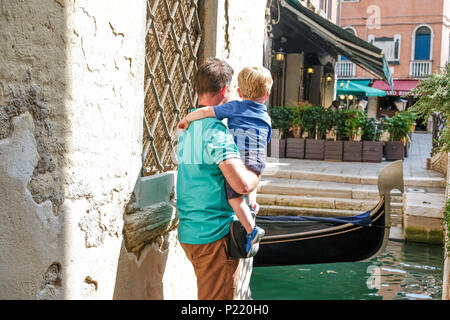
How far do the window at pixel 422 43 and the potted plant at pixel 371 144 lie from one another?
16.5 metres

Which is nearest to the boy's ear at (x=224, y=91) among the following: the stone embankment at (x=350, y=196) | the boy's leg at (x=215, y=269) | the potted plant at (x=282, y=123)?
the boy's leg at (x=215, y=269)

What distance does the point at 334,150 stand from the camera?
37.7ft

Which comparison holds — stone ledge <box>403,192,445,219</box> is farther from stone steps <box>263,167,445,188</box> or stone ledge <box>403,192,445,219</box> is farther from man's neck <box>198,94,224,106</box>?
man's neck <box>198,94,224,106</box>

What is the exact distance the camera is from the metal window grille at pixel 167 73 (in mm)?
2660

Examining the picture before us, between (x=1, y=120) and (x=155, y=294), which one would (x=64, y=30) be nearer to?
(x=1, y=120)

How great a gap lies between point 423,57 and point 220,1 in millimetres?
25221

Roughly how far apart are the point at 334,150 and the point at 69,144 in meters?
10.1

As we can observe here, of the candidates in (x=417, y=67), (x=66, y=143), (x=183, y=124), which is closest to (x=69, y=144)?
(x=66, y=143)

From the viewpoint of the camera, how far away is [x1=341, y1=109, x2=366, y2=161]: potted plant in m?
11.3

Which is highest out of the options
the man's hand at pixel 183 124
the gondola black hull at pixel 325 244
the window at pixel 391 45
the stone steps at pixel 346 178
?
the window at pixel 391 45

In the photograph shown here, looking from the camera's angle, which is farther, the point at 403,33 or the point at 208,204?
the point at 403,33

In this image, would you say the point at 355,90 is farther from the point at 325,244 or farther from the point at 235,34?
the point at 235,34

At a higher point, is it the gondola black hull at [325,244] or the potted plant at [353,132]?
the potted plant at [353,132]

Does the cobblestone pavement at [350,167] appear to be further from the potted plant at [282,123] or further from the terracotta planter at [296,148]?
the potted plant at [282,123]
